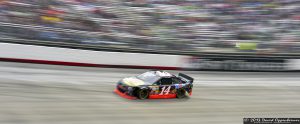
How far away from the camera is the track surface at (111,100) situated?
42.2 ft

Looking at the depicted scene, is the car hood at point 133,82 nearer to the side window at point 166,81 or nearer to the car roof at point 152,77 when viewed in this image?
the car roof at point 152,77

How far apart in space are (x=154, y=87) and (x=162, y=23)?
391 inches

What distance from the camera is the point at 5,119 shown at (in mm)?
11664

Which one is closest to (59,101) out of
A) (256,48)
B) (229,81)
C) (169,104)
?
(169,104)

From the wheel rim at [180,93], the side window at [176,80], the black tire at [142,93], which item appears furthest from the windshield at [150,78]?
the wheel rim at [180,93]

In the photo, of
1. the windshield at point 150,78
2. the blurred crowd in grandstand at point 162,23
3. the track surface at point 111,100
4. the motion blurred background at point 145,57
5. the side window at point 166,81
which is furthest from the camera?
the blurred crowd in grandstand at point 162,23

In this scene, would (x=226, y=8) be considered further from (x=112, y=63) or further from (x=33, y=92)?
(x=33, y=92)

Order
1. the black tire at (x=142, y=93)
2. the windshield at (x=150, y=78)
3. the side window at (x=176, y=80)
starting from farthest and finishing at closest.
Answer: the side window at (x=176, y=80) < the windshield at (x=150, y=78) < the black tire at (x=142, y=93)

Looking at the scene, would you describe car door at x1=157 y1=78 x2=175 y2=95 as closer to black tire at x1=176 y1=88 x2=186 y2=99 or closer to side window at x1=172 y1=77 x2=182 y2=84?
side window at x1=172 y1=77 x2=182 y2=84

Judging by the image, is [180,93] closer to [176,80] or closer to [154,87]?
[176,80]

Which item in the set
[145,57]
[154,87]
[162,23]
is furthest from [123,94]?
[162,23]

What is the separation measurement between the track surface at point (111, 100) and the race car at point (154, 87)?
0.27 meters

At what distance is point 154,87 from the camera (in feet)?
50.5

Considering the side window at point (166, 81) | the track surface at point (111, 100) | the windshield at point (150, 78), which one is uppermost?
the windshield at point (150, 78)
